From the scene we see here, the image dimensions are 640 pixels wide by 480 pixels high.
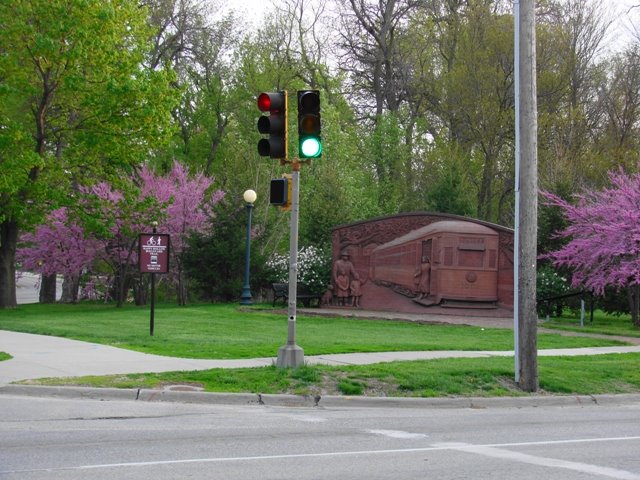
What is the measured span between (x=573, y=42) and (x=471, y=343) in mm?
25778

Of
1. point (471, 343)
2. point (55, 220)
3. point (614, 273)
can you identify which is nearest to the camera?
point (471, 343)

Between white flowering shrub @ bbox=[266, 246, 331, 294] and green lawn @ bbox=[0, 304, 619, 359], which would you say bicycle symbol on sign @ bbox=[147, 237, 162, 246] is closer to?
green lawn @ bbox=[0, 304, 619, 359]

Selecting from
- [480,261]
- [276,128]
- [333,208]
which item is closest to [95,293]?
[333,208]

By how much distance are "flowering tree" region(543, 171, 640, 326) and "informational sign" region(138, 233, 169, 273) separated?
41.3 feet

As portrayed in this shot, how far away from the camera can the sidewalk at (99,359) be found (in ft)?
44.2

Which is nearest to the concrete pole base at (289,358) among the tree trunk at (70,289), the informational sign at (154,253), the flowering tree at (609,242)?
the informational sign at (154,253)

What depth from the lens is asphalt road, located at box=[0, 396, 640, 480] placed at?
298 inches

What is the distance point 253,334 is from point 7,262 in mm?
16668

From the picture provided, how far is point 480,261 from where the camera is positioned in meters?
27.2

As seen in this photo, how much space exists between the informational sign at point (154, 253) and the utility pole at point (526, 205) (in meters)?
8.24

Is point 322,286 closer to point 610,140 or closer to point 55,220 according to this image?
point 55,220

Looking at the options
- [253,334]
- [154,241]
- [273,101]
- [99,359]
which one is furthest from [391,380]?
[253,334]

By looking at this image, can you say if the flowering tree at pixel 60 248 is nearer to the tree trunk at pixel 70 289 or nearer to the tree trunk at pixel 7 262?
the tree trunk at pixel 7 262

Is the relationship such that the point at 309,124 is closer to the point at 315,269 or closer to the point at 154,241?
the point at 154,241
